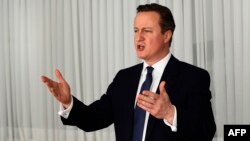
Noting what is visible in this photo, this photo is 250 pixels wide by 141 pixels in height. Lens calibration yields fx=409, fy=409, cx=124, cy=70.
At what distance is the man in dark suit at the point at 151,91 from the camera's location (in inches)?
65.7

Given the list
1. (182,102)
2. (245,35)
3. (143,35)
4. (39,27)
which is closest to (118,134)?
(182,102)

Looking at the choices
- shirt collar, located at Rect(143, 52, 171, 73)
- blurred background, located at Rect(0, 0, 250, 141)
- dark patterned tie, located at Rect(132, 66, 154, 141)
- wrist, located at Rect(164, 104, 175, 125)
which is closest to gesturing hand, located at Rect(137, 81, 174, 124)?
wrist, located at Rect(164, 104, 175, 125)

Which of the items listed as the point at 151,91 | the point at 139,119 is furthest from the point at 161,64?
the point at 139,119

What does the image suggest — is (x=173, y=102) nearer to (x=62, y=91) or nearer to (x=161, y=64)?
(x=161, y=64)

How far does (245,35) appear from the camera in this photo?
3049 millimetres

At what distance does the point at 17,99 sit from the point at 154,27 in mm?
2504

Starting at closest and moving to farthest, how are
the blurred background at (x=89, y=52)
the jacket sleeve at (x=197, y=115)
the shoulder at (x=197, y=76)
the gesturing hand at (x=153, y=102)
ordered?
the gesturing hand at (x=153, y=102), the jacket sleeve at (x=197, y=115), the shoulder at (x=197, y=76), the blurred background at (x=89, y=52)

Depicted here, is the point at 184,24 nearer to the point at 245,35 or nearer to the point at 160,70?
the point at 245,35

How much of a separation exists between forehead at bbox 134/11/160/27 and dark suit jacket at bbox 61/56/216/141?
0.19 metres

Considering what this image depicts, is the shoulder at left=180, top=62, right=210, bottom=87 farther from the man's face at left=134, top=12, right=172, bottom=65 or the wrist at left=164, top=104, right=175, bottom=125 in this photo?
the wrist at left=164, top=104, right=175, bottom=125

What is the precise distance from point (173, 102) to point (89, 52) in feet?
6.67

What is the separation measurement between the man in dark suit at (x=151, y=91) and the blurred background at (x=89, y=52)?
1309 mm

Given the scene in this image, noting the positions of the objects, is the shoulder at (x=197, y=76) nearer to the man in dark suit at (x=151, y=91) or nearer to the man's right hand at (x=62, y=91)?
the man in dark suit at (x=151, y=91)

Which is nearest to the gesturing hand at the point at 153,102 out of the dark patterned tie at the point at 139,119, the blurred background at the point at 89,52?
the dark patterned tie at the point at 139,119
